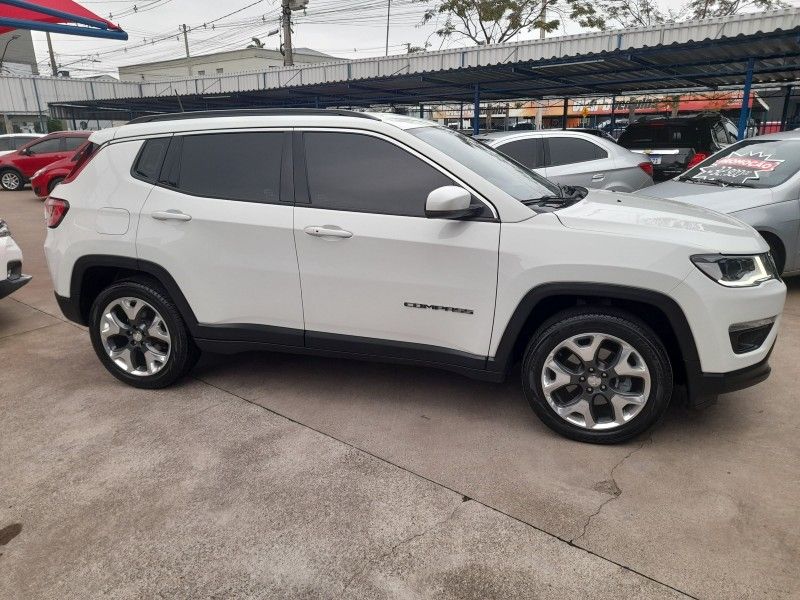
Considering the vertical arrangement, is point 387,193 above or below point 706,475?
above

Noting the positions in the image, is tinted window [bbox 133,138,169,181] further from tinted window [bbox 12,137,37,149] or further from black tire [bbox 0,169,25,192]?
tinted window [bbox 12,137,37,149]

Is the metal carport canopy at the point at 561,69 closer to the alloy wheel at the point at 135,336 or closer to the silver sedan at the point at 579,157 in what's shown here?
the silver sedan at the point at 579,157

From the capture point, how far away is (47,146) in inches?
635

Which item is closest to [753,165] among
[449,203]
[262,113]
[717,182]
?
[717,182]

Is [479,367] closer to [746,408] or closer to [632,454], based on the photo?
[632,454]

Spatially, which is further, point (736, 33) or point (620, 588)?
point (736, 33)

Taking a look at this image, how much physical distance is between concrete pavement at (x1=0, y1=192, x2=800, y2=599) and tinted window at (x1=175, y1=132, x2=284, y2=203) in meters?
1.33

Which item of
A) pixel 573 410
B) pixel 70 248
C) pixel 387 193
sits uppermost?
pixel 387 193

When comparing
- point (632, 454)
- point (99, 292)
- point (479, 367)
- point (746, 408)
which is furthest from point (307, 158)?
point (746, 408)

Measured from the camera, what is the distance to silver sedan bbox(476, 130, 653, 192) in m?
7.55

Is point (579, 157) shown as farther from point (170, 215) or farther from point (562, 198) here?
point (170, 215)

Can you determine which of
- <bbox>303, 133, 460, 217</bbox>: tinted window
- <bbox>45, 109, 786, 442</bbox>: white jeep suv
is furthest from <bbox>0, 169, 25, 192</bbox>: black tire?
<bbox>303, 133, 460, 217</bbox>: tinted window

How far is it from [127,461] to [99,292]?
5.27 ft

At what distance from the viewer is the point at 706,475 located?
2.88 meters
